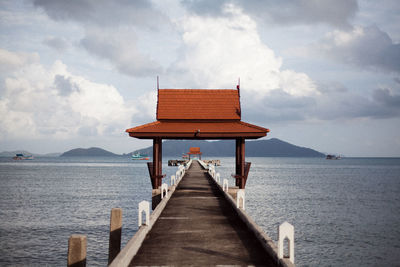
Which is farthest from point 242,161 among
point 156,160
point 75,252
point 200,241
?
point 75,252

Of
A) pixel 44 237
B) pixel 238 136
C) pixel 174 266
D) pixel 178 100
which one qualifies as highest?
pixel 178 100

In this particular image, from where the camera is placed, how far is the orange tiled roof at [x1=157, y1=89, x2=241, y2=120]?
21922 mm

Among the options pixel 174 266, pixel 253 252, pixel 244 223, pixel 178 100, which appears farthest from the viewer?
pixel 178 100

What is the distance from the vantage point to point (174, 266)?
313 inches

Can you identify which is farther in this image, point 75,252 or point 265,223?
point 265,223

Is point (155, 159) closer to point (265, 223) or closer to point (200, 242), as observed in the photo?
point (200, 242)

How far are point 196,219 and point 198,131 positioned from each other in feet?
22.8

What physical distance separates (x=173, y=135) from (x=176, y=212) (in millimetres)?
5694

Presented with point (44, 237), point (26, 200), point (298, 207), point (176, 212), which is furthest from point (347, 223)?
point (26, 200)

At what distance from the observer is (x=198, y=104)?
2269 centimetres

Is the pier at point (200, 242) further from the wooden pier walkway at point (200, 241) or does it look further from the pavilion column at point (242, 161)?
the pavilion column at point (242, 161)

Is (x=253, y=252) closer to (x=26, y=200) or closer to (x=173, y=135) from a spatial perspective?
(x=173, y=135)

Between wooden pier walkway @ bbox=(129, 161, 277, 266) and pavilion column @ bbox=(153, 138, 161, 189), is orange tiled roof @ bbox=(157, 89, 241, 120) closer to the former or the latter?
pavilion column @ bbox=(153, 138, 161, 189)

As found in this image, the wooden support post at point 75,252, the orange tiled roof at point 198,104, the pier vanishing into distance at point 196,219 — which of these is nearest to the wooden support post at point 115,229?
the pier vanishing into distance at point 196,219
